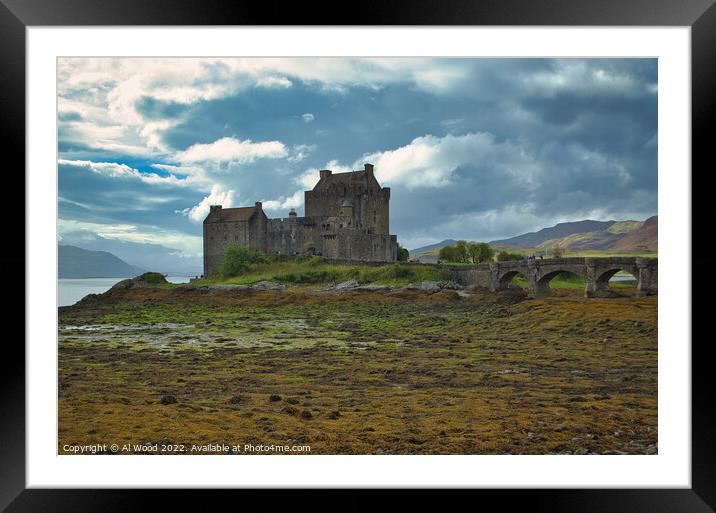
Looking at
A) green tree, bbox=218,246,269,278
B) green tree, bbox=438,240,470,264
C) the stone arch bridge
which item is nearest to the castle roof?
green tree, bbox=438,240,470,264

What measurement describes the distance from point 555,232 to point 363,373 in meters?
4.46

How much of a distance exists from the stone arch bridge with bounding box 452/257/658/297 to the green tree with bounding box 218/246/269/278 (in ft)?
17.8

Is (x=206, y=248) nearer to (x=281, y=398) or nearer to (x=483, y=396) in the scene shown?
(x=281, y=398)

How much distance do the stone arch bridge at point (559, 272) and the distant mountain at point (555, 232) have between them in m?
0.61

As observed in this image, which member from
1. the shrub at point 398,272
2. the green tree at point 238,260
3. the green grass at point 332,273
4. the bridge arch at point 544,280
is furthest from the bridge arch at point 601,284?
the green tree at point 238,260

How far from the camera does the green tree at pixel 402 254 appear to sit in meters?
13.0

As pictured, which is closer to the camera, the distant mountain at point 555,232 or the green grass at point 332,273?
the distant mountain at point 555,232

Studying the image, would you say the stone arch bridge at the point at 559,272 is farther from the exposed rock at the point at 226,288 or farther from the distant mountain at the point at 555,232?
the exposed rock at the point at 226,288

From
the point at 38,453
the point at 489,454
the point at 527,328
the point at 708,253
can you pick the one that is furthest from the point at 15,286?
the point at 527,328

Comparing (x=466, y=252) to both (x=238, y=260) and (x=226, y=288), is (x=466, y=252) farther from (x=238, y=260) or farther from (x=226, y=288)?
(x=238, y=260)

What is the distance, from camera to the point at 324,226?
17828 millimetres

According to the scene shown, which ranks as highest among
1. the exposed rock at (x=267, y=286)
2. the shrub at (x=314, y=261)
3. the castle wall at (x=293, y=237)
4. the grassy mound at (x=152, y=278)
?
the castle wall at (x=293, y=237)
